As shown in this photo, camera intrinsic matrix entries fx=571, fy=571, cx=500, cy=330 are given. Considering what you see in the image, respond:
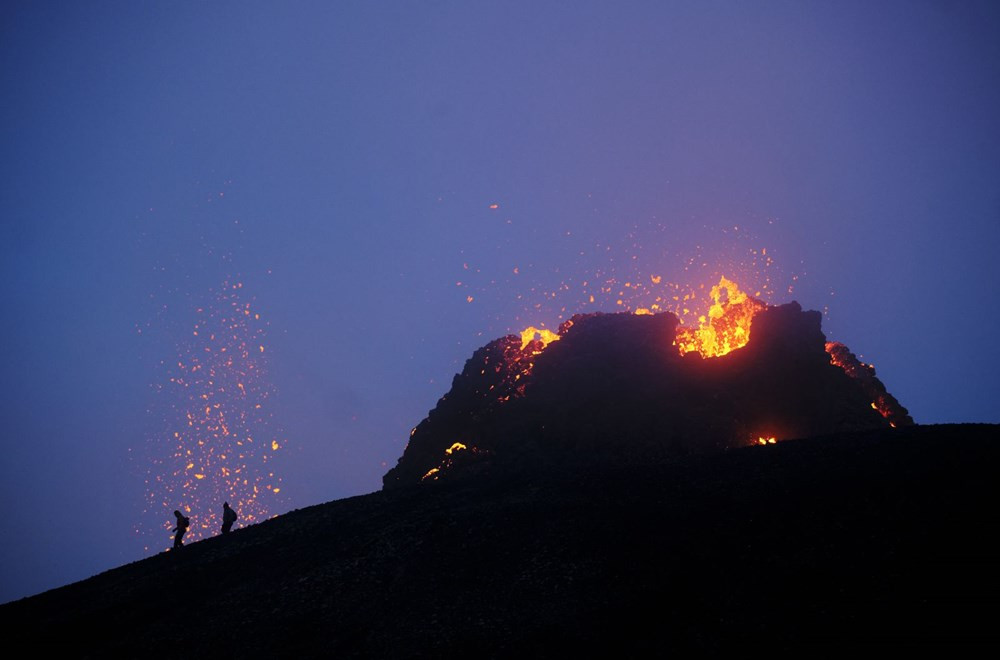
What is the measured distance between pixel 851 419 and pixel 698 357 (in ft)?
39.6

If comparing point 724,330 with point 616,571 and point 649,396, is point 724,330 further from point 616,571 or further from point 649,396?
point 616,571

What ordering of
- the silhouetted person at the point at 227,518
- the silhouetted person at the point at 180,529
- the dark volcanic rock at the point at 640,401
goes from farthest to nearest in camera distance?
1. the dark volcanic rock at the point at 640,401
2. the silhouetted person at the point at 227,518
3. the silhouetted person at the point at 180,529

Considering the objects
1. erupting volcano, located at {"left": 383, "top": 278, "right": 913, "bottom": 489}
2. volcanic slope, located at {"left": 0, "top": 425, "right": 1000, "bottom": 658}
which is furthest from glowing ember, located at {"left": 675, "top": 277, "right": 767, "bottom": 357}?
volcanic slope, located at {"left": 0, "top": 425, "right": 1000, "bottom": 658}

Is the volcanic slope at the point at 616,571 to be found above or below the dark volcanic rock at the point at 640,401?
below

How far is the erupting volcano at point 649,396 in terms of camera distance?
142ft

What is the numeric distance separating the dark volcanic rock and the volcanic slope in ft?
37.2

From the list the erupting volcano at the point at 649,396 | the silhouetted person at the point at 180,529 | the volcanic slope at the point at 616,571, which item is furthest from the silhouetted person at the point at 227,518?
the erupting volcano at the point at 649,396

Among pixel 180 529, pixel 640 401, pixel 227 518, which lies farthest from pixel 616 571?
pixel 180 529

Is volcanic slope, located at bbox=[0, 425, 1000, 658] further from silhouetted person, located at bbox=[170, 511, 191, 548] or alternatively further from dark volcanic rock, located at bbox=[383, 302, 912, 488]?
dark volcanic rock, located at bbox=[383, 302, 912, 488]

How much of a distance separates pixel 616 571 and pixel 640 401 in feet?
85.1

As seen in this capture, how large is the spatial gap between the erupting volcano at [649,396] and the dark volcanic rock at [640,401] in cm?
9

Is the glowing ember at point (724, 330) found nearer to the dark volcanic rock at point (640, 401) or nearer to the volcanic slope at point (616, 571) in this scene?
the dark volcanic rock at point (640, 401)

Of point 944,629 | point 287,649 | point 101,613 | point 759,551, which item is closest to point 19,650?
point 101,613

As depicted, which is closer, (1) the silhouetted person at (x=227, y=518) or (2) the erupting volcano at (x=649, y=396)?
(1) the silhouetted person at (x=227, y=518)
